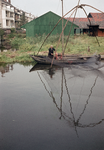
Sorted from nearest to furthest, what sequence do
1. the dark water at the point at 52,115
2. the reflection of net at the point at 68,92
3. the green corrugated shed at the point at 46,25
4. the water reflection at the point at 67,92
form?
1. the dark water at the point at 52,115
2. the water reflection at the point at 67,92
3. the reflection of net at the point at 68,92
4. the green corrugated shed at the point at 46,25

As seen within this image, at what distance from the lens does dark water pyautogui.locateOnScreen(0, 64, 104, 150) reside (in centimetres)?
399

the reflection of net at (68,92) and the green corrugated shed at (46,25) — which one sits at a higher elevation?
the green corrugated shed at (46,25)

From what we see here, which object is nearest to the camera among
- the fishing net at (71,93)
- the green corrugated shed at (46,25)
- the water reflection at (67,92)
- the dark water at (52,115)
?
the dark water at (52,115)

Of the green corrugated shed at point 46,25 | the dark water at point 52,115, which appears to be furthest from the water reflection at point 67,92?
the green corrugated shed at point 46,25

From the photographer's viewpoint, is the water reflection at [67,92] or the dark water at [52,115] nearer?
the dark water at [52,115]

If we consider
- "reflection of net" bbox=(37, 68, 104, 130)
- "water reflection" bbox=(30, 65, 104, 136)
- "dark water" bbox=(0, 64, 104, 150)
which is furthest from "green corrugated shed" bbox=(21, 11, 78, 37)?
"dark water" bbox=(0, 64, 104, 150)

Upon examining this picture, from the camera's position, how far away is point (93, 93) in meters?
7.37

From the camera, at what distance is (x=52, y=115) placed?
5301 millimetres

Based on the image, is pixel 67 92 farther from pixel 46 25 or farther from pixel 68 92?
pixel 46 25

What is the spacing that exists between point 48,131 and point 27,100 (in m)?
2.43

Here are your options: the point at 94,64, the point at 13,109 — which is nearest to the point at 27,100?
the point at 13,109

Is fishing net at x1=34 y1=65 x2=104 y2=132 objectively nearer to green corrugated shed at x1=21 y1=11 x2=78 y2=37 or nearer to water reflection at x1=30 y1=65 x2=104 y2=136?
water reflection at x1=30 y1=65 x2=104 y2=136

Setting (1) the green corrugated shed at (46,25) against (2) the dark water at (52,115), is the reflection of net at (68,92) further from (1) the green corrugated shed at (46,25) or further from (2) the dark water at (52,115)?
(1) the green corrugated shed at (46,25)

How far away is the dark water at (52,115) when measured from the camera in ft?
13.1
